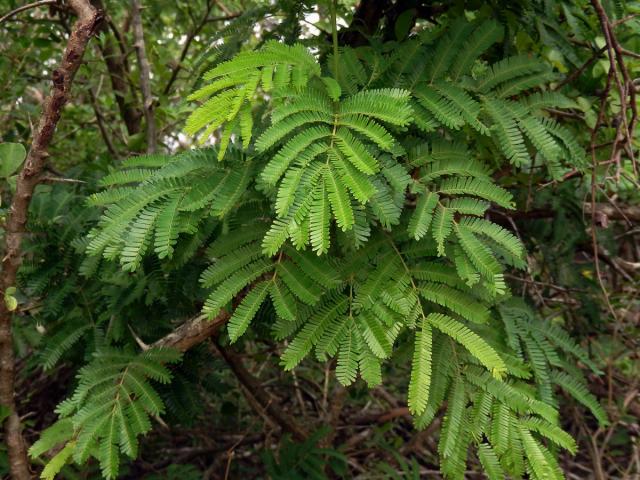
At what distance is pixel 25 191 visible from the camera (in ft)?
5.41

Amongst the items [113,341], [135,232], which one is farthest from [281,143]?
[113,341]

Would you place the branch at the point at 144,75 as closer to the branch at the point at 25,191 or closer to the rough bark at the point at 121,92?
the rough bark at the point at 121,92

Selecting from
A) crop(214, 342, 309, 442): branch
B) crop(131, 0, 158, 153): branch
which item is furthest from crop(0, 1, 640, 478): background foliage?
crop(131, 0, 158, 153): branch

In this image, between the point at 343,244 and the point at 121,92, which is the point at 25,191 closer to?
the point at 343,244

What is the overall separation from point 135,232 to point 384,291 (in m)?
0.65

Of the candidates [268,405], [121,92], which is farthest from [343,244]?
[121,92]

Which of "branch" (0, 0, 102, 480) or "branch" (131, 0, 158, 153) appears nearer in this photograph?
"branch" (0, 0, 102, 480)

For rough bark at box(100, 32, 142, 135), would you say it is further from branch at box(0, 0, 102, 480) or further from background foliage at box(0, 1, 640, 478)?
branch at box(0, 0, 102, 480)

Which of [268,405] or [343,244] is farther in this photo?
[268,405]

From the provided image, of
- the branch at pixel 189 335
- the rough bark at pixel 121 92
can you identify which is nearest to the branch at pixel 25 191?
the branch at pixel 189 335

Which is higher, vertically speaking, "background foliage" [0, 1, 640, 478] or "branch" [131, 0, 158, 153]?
"branch" [131, 0, 158, 153]

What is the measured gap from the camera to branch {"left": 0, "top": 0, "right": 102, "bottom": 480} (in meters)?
1.54

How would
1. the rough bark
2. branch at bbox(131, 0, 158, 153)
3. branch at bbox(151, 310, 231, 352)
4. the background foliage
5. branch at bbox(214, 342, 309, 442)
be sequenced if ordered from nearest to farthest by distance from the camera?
the background foliage
branch at bbox(151, 310, 231, 352)
branch at bbox(131, 0, 158, 153)
branch at bbox(214, 342, 309, 442)
the rough bark

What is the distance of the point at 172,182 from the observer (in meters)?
1.50
